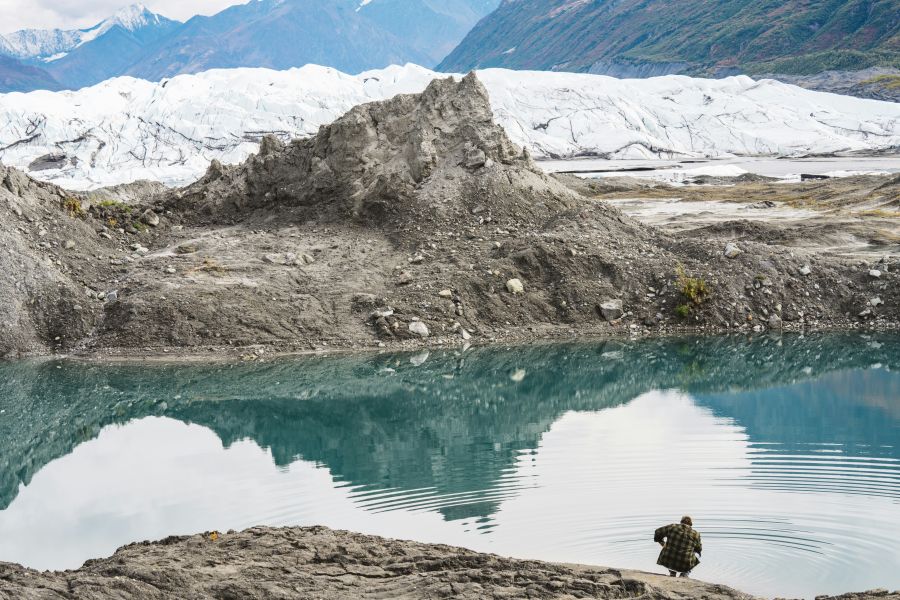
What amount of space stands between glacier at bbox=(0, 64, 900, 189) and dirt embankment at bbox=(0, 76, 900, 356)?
185ft

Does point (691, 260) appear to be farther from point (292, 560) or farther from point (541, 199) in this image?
point (292, 560)

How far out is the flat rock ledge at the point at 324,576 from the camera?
22.5 ft

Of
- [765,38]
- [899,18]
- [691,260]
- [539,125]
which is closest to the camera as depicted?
[691,260]

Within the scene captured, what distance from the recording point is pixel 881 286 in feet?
70.4

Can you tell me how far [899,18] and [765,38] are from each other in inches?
884

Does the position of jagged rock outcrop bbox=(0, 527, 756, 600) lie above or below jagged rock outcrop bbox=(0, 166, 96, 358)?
below

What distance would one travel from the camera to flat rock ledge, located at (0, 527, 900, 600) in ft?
22.5

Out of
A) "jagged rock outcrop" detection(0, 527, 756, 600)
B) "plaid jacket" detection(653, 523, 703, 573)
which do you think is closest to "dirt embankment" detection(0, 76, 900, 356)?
"jagged rock outcrop" detection(0, 527, 756, 600)

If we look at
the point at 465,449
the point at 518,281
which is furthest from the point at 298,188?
the point at 465,449

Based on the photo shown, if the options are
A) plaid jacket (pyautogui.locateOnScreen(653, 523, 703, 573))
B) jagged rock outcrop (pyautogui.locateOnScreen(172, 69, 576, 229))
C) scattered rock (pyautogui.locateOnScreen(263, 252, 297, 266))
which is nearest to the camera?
plaid jacket (pyautogui.locateOnScreen(653, 523, 703, 573))

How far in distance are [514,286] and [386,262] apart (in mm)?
2994

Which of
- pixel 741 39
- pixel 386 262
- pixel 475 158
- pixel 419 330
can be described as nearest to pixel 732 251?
pixel 475 158

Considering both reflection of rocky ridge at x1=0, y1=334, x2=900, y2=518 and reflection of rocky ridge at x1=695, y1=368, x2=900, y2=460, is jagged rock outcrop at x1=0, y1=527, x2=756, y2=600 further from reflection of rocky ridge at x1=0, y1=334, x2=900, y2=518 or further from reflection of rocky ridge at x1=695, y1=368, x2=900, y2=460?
reflection of rocky ridge at x1=695, y1=368, x2=900, y2=460

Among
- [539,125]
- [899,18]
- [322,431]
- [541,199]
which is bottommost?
[322,431]
